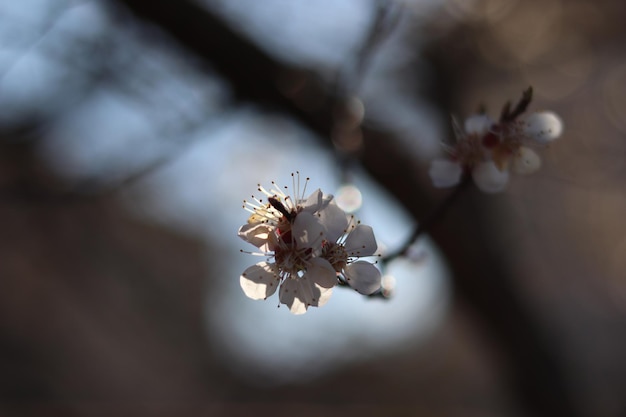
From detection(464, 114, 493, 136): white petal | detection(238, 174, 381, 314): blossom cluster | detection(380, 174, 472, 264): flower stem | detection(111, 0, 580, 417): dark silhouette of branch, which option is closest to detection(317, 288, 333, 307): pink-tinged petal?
detection(238, 174, 381, 314): blossom cluster

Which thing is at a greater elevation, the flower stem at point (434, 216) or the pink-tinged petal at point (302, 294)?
the flower stem at point (434, 216)

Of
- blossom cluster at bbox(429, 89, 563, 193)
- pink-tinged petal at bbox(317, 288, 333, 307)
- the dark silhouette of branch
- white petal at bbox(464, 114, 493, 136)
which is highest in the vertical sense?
the dark silhouette of branch

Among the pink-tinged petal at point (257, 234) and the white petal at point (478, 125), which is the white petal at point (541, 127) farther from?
the pink-tinged petal at point (257, 234)

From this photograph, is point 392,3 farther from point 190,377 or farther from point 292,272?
point 190,377

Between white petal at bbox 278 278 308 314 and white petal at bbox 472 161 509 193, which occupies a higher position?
white petal at bbox 472 161 509 193

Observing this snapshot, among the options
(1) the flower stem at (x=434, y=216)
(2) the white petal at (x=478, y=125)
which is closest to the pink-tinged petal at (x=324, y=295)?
(1) the flower stem at (x=434, y=216)

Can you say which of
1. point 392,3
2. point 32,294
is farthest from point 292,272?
point 32,294

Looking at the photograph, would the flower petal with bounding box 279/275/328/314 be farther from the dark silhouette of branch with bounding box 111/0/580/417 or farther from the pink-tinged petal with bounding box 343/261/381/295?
the dark silhouette of branch with bounding box 111/0/580/417
